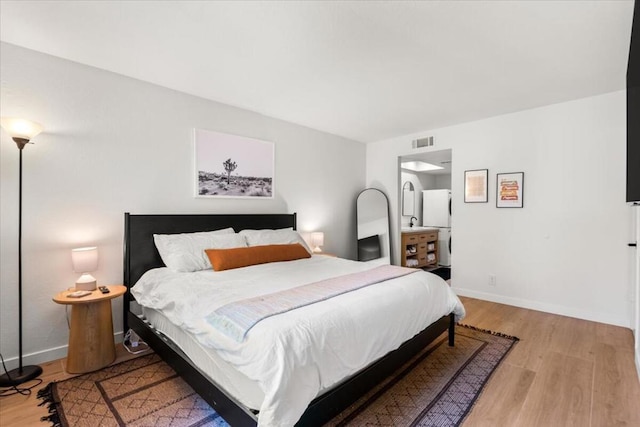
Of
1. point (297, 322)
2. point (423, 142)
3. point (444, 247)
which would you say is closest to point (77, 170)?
point (297, 322)

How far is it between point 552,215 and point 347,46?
10.0ft

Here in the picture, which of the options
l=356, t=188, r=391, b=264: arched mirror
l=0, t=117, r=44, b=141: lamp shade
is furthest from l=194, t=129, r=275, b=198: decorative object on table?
l=356, t=188, r=391, b=264: arched mirror

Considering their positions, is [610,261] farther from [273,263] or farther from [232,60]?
[232,60]

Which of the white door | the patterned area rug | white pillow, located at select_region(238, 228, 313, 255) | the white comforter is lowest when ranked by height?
the patterned area rug

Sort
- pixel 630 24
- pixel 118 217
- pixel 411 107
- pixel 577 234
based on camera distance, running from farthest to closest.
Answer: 1. pixel 411 107
2. pixel 577 234
3. pixel 118 217
4. pixel 630 24

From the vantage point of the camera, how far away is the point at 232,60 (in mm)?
2516

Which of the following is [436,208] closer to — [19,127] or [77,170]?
[77,170]

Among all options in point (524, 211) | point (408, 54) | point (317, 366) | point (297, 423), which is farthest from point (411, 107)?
point (297, 423)

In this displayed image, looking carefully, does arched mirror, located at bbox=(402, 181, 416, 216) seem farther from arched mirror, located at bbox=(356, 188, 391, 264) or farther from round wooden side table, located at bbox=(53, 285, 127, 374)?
round wooden side table, located at bbox=(53, 285, 127, 374)

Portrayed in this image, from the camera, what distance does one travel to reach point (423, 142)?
15.4ft

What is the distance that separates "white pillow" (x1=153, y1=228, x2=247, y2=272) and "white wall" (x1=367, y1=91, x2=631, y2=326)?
126 inches

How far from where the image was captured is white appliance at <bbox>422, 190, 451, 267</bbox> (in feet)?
21.4

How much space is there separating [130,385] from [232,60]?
2.56 meters

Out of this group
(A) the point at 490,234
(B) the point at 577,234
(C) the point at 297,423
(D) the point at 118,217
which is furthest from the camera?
(A) the point at 490,234
